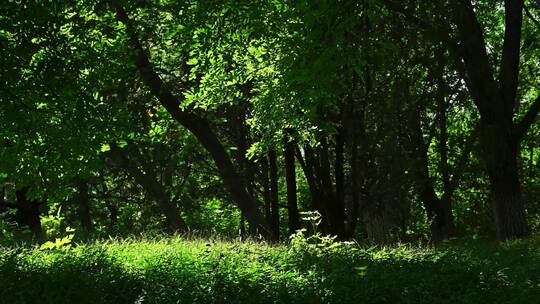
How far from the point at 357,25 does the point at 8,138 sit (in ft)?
22.6

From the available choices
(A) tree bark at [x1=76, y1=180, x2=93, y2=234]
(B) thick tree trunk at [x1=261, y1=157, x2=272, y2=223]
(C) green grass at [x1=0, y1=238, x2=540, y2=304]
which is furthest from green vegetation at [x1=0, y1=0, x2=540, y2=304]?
(A) tree bark at [x1=76, y1=180, x2=93, y2=234]

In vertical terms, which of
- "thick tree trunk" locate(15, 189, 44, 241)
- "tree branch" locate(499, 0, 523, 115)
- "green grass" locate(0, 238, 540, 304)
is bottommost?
"green grass" locate(0, 238, 540, 304)

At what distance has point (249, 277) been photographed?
739 centimetres

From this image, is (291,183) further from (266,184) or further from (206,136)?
(206,136)

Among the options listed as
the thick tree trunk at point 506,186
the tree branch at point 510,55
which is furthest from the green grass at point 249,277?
the tree branch at point 510,55

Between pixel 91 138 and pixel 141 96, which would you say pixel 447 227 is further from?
pixel 91 138

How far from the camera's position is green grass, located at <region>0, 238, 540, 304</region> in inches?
277

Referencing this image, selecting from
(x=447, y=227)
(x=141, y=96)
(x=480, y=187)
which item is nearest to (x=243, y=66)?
(x=141, y=96)

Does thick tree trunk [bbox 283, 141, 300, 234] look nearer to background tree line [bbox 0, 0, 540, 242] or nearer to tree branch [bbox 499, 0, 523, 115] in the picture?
background tree line [bbox 0, 0, 540, 242]

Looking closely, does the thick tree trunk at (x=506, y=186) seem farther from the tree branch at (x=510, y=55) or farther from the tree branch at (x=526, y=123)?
the tree branch at (x=510, y=55)

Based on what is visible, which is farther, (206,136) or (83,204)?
(83,204)

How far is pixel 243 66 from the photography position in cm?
1552

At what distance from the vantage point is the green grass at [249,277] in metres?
7.03

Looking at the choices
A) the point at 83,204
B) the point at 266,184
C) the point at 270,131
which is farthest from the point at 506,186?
the point at 83,204
